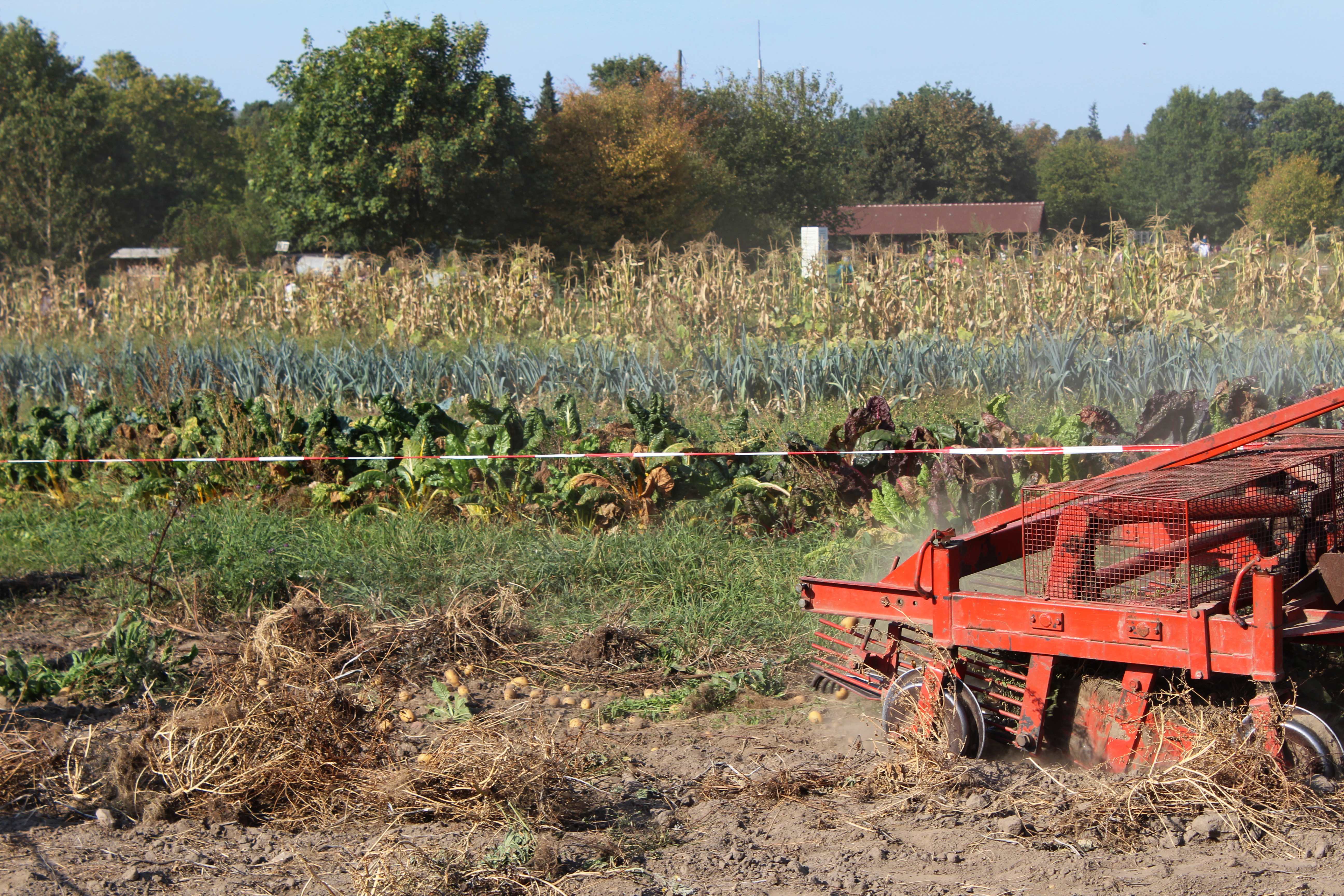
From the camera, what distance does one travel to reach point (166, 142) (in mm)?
59094

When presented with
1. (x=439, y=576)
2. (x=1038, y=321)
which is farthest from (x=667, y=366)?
(x=439, y=576)

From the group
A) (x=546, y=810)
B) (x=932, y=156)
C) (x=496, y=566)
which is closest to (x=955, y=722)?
(x=546, y=810)

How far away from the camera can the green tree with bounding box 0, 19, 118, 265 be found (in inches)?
1484

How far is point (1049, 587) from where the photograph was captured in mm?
3539

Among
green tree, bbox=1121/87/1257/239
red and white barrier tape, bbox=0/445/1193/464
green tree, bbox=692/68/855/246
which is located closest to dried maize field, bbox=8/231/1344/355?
red and white barrier tape, bbox=0/445/1193/464

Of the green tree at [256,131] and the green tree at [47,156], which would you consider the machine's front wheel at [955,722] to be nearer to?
the green tree at [256,131]

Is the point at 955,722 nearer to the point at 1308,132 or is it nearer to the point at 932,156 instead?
the point at 932,156

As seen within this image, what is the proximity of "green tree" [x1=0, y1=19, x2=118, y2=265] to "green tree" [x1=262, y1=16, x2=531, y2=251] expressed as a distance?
1404 centimetres

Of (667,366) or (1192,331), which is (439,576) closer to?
(667,366)

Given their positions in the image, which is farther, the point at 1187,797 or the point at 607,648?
the point at 607,648

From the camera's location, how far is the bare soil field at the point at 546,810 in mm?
2863

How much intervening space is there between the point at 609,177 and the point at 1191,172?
3587cm

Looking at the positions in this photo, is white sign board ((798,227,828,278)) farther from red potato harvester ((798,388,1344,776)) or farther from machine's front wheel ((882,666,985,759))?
machine's front wheel ((882,666,985,759))

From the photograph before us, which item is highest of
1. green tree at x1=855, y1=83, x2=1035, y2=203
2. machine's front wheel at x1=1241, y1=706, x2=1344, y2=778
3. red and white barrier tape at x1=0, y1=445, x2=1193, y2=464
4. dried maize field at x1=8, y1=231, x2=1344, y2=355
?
green tree at x1=855, y1=83, x2=1035, y2=203
